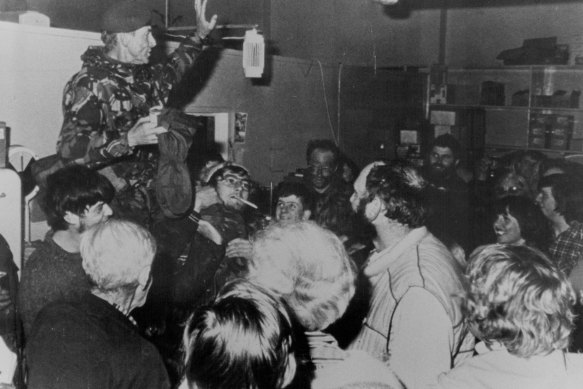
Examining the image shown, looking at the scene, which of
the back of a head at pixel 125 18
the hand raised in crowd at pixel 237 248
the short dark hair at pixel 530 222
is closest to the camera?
the back of a head at pixel 125 18

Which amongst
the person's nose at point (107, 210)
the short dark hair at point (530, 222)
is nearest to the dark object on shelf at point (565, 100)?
the short dark hair at point (530, 222)

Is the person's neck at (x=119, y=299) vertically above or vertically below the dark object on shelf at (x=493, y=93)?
below

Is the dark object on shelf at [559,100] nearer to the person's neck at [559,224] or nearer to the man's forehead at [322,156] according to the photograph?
the man's forehead at [322,156]

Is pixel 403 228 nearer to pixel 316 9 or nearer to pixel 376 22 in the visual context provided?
pixel 316 9

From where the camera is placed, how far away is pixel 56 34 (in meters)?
3.30

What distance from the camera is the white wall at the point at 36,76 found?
3070 mm

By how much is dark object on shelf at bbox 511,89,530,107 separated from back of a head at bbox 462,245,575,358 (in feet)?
21.8

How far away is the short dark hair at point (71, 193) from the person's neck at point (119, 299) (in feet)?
2.30

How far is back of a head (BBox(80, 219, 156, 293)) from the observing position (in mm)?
1932

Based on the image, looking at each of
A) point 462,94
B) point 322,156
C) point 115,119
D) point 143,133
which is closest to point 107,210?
point 143,133

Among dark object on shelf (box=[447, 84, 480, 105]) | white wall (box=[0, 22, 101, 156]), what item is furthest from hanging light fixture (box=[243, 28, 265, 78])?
dark object on shelf (box=[447, 84, 480, 105])

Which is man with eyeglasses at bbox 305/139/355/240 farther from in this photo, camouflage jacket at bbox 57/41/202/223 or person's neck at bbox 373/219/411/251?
person's neck at bbox 373/219/411/251

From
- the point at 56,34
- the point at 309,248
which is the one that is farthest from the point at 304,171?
the point at 309,248

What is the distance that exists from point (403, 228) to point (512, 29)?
7.43 meters
